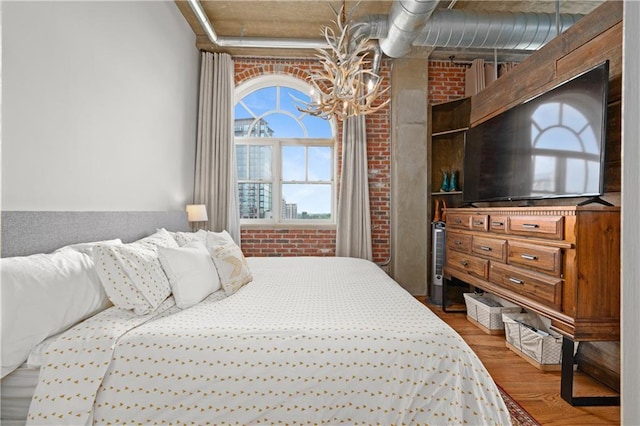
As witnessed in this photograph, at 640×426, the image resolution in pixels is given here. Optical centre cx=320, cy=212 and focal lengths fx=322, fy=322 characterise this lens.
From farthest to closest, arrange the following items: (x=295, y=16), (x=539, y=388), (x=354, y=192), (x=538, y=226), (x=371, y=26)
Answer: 1. (x=354, y=192)
2. (x=295, y=16)
3. (x=371, y=26)
4. (x=538, y=226)
5. (x=539, y=388)

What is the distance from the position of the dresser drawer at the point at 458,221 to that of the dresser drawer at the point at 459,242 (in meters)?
0.08

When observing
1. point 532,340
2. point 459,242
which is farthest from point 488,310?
point 459,242

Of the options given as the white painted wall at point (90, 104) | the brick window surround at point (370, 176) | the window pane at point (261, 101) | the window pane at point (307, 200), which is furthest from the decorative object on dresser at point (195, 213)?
the window pane at point (261, 101)

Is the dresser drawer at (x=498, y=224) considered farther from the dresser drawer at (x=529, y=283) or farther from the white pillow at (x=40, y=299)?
the white pillow at (x=40, y=299)

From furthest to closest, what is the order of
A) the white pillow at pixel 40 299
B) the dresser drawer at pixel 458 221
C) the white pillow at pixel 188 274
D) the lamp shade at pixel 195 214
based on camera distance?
1. the lamp shade at pixel 195 214
2. the dresser drawer at pixel 458 221
3. the white pillow at pixel 188 274
4. the white pillow at pixel 40 299

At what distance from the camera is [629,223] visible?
0.47 meters

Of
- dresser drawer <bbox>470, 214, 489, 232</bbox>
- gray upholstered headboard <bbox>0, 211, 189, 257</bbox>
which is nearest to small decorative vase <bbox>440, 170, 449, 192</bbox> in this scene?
dresser drawer <bbox>470, 214, 489, 232</bbox>

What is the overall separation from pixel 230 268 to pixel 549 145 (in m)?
2.32

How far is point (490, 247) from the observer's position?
2613 mm

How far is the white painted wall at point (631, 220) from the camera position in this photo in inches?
18.0

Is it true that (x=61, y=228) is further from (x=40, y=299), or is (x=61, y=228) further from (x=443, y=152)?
(x=443, y=152)

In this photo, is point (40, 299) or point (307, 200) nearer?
point (40, 299)

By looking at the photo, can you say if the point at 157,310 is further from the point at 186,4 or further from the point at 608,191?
the point at 186,4

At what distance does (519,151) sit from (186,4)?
3418mm
